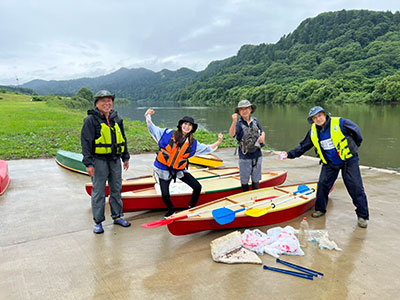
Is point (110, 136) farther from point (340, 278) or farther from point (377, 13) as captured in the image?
point (377, 13)

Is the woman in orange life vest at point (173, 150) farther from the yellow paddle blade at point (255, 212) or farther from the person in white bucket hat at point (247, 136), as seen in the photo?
the yellow paddle blade at point (255, 212)

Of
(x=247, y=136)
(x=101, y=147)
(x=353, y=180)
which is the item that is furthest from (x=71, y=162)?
(x=353, y=180)

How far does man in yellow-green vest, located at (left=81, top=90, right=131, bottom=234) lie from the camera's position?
149 inches

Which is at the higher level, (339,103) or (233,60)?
(233,60)

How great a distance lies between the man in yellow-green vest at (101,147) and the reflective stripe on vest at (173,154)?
63cm

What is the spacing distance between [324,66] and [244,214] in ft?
367

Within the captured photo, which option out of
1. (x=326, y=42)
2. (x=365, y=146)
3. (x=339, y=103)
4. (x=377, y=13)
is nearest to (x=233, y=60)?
(x=326, y=42)

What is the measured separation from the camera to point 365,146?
53.1 ft

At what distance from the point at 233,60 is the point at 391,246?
18697 cm

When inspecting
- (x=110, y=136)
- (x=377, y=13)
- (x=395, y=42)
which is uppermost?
(x=377, y=13)

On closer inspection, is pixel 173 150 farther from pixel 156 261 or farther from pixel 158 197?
pixel 156 261

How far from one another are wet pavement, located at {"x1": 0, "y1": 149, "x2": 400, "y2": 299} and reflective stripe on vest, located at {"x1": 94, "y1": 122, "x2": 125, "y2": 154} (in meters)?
1.29

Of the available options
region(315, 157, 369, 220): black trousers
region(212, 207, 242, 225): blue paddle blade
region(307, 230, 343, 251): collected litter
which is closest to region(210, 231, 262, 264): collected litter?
region(212, 207, 242, 225): blue paddle blade

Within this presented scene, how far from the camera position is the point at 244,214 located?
411 centimetres
